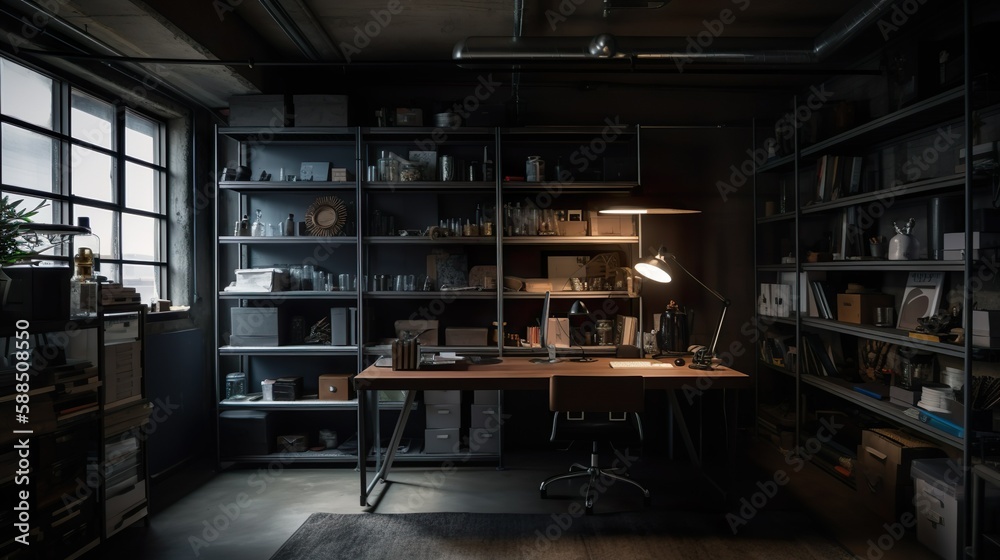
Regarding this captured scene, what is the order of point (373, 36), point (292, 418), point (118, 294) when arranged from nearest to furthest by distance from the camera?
point (118, 294) → point (373, 36) → point (292, 418)

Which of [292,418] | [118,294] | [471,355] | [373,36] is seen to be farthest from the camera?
[292,418]

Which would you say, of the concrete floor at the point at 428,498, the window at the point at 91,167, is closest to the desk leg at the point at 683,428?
the concrete floor at the point at 428,498

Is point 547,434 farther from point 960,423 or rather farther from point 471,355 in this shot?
point 960,423

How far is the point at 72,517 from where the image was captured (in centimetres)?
265

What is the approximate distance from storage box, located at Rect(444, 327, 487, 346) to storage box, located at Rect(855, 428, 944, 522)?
2771 mm

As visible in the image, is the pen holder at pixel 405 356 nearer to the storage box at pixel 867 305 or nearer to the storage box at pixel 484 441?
the storage box at pixel 484 441

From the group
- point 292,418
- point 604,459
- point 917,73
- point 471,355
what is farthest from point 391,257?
point 917,73

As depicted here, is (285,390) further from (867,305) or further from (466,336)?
(867,305)

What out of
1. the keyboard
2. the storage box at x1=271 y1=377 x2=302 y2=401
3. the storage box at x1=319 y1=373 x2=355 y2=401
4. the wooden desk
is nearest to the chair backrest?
the wooden desk

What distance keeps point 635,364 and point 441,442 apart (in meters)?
1.70

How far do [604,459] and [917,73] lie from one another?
3378 mm

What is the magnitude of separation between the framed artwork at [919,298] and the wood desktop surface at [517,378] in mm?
1168

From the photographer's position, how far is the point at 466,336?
14.5 feet

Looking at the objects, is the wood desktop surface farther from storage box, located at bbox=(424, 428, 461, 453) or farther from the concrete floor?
storage box, located at bbox=(424, 428, 461, 453)
